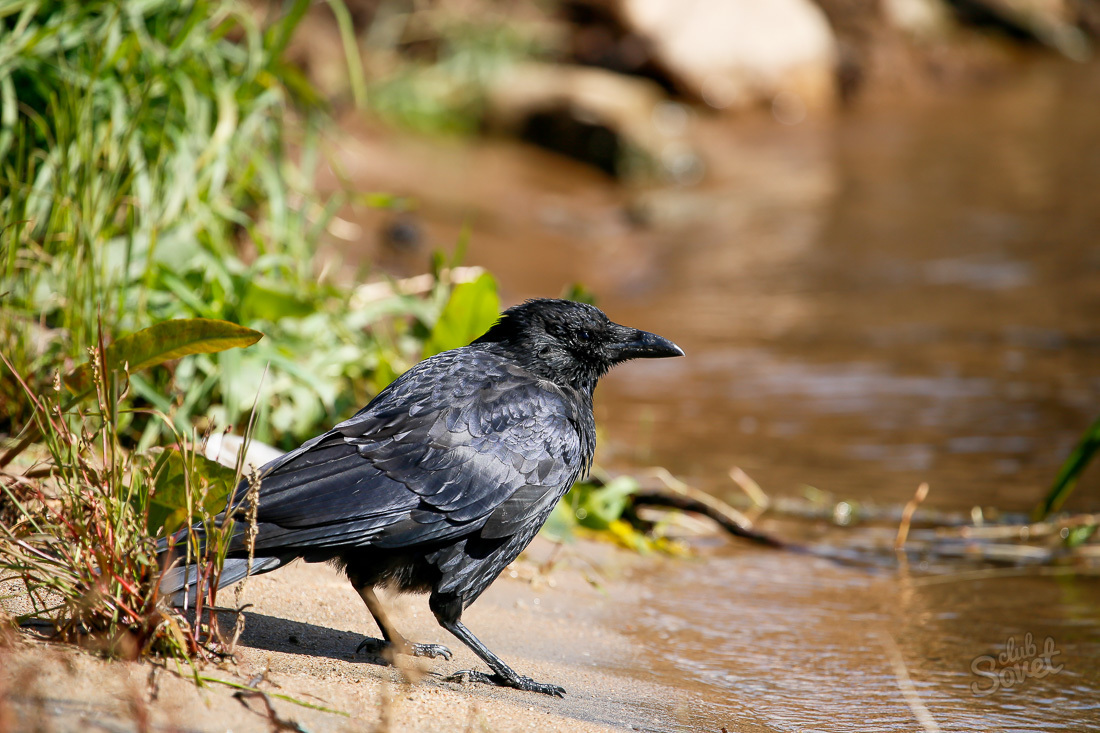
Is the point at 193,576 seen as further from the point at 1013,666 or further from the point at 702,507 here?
the point at 1013,666

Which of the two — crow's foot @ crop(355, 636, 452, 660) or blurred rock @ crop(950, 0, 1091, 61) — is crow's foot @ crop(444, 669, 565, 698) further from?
blurred rock @ crop(950, 0, 1091, 61)

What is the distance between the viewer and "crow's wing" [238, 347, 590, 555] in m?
2.59

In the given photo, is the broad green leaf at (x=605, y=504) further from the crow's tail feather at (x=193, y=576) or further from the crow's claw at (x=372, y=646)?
the crow's tail feather at (x=193, y=576)

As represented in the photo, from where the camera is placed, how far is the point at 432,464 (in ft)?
9.14

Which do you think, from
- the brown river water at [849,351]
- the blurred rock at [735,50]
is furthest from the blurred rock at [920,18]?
the blurred rock at [735,50]

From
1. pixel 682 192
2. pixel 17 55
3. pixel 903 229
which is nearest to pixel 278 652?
pixel 17 55

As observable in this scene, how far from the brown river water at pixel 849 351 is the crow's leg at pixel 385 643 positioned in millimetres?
565

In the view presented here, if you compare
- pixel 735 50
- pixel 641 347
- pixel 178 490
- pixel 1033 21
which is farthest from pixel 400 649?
pixel 1033 21

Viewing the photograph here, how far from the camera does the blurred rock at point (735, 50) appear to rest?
13.2m

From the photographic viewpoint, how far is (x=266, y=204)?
4.97 meters

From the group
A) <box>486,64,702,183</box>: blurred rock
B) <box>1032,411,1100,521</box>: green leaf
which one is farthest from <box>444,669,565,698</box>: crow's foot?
<box>486,64,702,183</box>: blurred rock

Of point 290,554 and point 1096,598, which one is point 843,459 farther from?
point 290,554

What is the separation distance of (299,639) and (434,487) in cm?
54

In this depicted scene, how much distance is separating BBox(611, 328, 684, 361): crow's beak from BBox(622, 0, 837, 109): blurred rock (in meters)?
10.4
